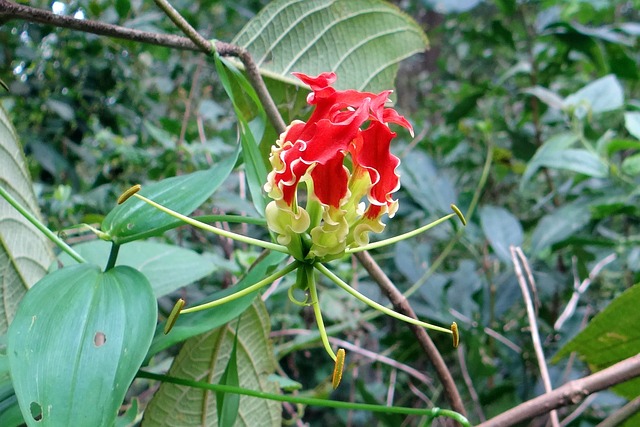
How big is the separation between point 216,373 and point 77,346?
0.27 metres

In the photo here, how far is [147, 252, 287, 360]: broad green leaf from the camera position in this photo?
47 cm

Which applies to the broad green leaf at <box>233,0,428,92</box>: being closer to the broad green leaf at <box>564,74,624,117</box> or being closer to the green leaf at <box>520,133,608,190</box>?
the green leaf at <box>520,133,608,190</box>

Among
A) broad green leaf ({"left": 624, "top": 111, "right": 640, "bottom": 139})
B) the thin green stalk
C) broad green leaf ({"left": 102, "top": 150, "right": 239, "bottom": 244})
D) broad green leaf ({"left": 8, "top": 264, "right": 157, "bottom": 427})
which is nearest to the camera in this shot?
broad green leaf ({"left": 8, "top": 264, "right": 157, "bottom": 427})

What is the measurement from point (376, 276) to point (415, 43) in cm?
33

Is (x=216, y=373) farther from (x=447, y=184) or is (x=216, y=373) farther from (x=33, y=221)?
(x=447, y=184)

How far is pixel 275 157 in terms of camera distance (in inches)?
18.4

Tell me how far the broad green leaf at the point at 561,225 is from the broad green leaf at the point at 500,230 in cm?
4

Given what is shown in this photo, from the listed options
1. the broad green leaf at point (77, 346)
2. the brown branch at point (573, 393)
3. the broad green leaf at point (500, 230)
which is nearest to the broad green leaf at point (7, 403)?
the broad green leaf at point (77, 346)

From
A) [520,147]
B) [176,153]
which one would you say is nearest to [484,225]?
[520,147]

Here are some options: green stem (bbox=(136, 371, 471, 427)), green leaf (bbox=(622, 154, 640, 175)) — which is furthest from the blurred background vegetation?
green stem (bbox=(136, 371, 471, 427))

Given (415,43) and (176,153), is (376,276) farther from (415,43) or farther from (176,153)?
(176,153)

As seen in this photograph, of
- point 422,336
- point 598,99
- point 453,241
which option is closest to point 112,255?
point 422,336

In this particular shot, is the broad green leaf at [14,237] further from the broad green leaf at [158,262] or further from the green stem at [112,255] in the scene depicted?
the green stem at [112,255]

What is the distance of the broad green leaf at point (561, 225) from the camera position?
111cm
